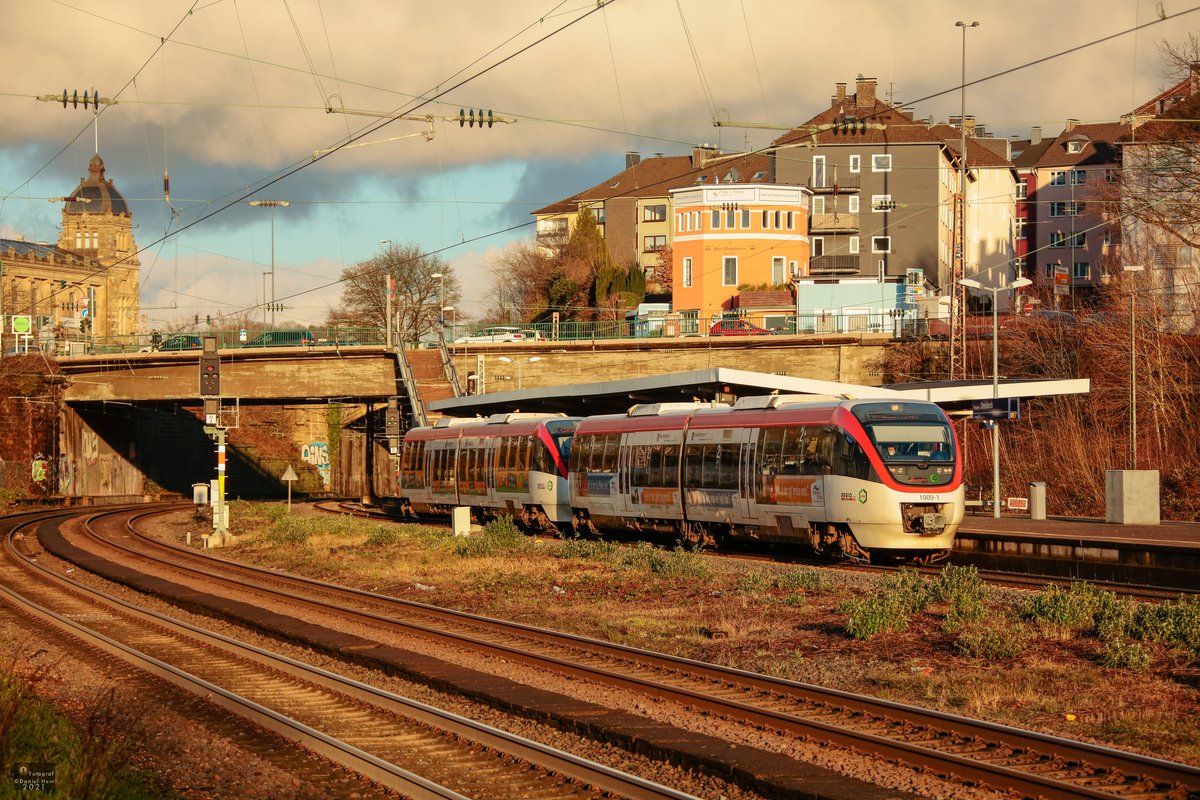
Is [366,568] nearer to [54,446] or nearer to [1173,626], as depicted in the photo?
[1173,626]

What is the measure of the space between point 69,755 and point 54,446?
64.2 metres

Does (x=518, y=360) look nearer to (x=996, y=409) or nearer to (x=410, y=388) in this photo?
(x=410, y=388)

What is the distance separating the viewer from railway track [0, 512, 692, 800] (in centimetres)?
1011

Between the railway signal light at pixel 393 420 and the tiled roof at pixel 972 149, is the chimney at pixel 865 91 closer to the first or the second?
the tiled roof at pixel 972 149

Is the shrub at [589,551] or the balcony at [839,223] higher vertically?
the balcony at [839,223]

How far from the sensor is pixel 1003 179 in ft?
346

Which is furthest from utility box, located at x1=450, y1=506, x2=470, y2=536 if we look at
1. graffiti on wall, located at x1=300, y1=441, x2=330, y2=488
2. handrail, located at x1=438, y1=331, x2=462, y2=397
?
graffiti on wall, located at x1=300, y1=441, x2=330, y2=488

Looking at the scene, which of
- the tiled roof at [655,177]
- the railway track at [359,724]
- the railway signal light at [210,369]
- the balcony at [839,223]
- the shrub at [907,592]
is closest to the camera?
the railway track at [359,724]

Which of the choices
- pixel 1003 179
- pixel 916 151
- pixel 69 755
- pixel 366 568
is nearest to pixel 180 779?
pixel 69 755

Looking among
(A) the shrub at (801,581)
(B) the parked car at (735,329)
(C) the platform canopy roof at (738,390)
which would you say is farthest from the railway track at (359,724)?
(B) the parked car at (735,329)

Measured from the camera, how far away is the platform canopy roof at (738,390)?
118 ft

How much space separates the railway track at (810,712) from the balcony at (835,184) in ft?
245

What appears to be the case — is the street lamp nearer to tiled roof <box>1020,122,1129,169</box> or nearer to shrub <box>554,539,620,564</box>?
shrub <box>554,539,620,564</box>

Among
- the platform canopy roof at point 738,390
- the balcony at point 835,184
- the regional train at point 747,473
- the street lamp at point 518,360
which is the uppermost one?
the balcony at point 835,184
